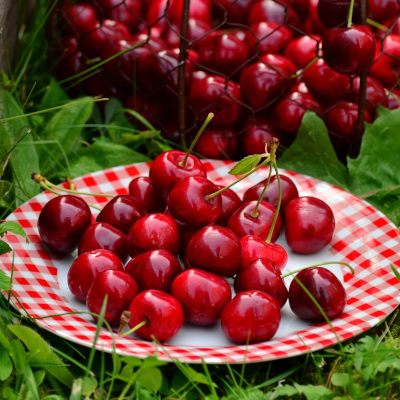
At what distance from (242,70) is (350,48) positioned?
14.8 inches

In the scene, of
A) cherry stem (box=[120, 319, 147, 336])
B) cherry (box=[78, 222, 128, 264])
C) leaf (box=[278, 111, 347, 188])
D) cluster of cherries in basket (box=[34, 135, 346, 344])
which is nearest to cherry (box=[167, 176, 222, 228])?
cluster of cherries in basket (box=[34, 135, 346, 344])

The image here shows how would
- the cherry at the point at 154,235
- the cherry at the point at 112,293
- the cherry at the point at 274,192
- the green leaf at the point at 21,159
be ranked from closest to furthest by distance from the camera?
1. the cherry at the point at 112,293
2. the cherry at the point at 154,235
3. the cherry at the point at 274,192
4. the green leaf at the point at 21,159

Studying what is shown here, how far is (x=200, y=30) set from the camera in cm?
164

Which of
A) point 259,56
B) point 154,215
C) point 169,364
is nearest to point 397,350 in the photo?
point 169,364

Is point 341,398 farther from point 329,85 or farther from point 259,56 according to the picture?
point 259,56

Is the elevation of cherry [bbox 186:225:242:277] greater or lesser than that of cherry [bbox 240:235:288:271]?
greater

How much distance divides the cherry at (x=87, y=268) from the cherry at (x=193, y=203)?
14 centimetres

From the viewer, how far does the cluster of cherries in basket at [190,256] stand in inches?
36.1

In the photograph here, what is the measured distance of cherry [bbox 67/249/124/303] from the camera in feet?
3.25

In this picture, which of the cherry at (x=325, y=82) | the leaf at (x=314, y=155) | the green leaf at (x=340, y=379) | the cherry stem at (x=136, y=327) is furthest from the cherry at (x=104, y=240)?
the cherry at (x=325, y=82)

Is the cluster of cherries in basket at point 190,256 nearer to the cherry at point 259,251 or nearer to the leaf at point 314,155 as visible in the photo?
the cherry at point 259,251

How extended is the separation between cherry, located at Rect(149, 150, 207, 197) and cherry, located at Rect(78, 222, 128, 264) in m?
0.13

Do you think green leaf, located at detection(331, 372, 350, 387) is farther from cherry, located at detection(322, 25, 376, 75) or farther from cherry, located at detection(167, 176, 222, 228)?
cherry, located at detection(322, 25, 376, 75)

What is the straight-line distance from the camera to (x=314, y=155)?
58.1 inches
